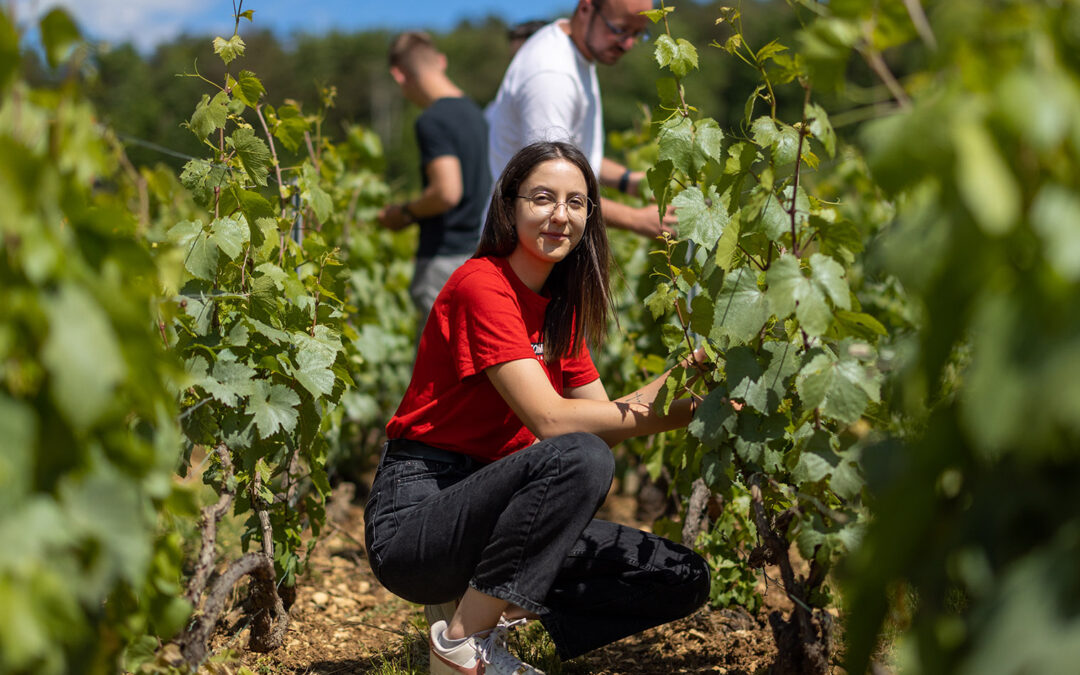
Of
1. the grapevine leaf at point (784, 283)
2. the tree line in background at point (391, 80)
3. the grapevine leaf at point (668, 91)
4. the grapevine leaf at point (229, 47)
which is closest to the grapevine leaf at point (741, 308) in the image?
the grapevine leaf at point (784, 283)

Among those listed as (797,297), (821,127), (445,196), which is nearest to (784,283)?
(797,297)

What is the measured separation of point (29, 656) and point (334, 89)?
2.25m

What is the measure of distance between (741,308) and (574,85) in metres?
1.63

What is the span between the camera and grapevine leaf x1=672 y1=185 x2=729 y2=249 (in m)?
1.83

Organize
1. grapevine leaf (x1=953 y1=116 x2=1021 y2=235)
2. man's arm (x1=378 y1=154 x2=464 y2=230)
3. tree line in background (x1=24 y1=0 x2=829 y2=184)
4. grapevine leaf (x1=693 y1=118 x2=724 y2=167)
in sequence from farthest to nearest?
tree line in background (x1=24 y1=0 x2=829 y2=184) → man's arm (x1=378 y1=154 x2=464 y2=230) → grapevine leaf (x1=693 y1=118 x2=724 y2=167) → grapevine leaf (x1=953 y1=116 x2=1021 y2=235)

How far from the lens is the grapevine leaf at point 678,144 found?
6.28 ft

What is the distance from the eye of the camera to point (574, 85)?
3.10 metres

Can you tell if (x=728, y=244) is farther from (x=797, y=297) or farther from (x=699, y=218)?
(x=797, y=297)

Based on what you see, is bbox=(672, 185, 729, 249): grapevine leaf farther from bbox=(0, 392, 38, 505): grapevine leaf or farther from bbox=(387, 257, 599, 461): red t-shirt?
bbox=(0, 392, 38, 505): grapevine leaf

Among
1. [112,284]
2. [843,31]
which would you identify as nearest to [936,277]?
[843,31]

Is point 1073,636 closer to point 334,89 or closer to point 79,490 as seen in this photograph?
point 79,490

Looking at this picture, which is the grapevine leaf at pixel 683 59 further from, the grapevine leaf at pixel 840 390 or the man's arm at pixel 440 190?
the man's arm at pixel 440 190

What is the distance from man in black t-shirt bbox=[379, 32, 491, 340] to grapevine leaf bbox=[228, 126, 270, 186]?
1.60 metres

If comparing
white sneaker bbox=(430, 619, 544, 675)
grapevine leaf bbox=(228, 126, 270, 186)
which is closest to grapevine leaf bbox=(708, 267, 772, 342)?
white sneaker bbox=(430, 619, 544, 675)
